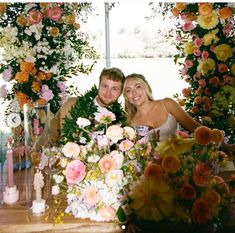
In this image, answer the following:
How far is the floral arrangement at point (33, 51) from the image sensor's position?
98.1 inches

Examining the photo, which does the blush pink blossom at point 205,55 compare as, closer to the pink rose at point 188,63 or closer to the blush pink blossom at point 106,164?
the pink rose at point 188,63

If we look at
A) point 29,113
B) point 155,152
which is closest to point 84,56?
point 29,113

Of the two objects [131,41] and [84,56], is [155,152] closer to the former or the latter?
[84,56]

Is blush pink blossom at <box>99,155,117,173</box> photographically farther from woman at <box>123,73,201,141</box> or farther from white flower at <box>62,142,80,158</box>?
woman at <box>123,73,201,141</box>

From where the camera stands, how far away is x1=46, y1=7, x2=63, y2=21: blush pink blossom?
2.52 meters

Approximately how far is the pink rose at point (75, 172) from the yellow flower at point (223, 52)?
166cm

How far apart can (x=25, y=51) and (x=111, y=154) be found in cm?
150

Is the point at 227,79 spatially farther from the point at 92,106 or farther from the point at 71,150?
the point at 71,150

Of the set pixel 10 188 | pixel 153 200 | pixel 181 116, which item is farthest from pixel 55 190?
pixel 181 116

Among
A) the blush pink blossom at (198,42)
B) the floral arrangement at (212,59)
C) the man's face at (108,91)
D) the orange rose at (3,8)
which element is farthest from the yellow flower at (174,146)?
the orange rose at (3,8)

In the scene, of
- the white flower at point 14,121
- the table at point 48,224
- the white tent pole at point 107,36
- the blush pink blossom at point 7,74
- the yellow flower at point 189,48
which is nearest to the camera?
the table at point 48,224

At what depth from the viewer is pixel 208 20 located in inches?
98.8

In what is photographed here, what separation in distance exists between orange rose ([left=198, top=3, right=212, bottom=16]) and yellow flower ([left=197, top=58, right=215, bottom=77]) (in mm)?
311

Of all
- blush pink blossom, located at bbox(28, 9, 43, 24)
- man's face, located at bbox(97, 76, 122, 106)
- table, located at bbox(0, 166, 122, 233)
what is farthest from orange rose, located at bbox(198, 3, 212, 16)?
table, located at bbox(0, 166, 122, 233)
